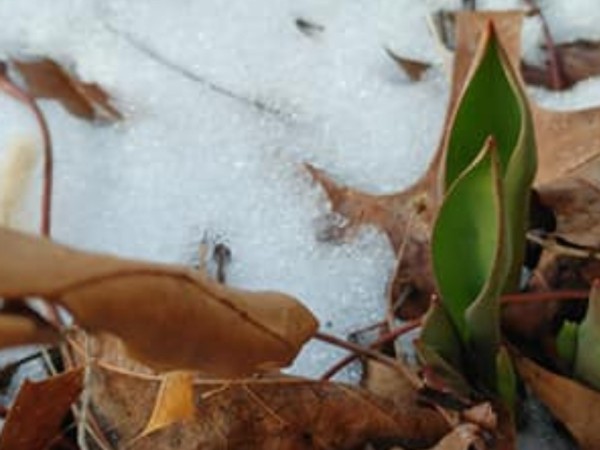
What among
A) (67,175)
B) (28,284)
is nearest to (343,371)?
(67,175)

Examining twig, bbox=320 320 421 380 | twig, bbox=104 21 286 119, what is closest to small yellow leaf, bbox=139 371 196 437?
twig, bbox=320 320 421 380

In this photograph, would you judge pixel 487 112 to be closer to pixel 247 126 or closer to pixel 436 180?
pixel 436 180

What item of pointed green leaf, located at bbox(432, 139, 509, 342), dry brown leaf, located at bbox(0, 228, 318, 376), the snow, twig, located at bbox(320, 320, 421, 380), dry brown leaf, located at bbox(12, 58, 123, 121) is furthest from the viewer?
dry brown leaf, located at bbox(12, 58, 123, 121)

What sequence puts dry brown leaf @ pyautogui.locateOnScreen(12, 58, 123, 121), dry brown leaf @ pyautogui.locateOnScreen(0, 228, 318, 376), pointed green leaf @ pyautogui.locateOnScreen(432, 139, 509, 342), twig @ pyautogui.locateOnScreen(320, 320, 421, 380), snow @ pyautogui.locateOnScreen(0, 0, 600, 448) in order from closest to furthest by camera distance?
dry brown leaf @ pyautogui.locateOnScreen(0, 228, 318, 376) → pointed green leaf @ pyautogui.locateOnScreen(432, 139, 509, 342) → twig @ pyautogui.locateOnScreen(320, 320, 421, 380) → snow @ pyautogui.locateOnScreen(0, 0, 600, 448) → dry brown leaf @ pyautogui.locateOnScreen(12, 58, 123, 121)

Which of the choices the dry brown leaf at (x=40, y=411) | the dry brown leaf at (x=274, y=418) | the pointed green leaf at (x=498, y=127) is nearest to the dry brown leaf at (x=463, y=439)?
the dry brown leaf at (x=274, y=418)

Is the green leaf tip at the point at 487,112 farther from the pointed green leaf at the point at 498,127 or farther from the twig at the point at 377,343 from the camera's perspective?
the twig at the point at 377,343

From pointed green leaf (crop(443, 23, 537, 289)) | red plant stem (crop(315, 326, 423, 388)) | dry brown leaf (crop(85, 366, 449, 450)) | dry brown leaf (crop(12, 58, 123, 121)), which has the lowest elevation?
dry brown leaf (crop(85, 366, 449, 450))

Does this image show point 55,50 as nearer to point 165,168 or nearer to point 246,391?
point 165,168

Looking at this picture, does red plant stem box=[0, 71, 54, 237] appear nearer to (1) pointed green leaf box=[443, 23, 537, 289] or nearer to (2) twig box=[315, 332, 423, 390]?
(2) twig box=[315, 332, 423, 390]
